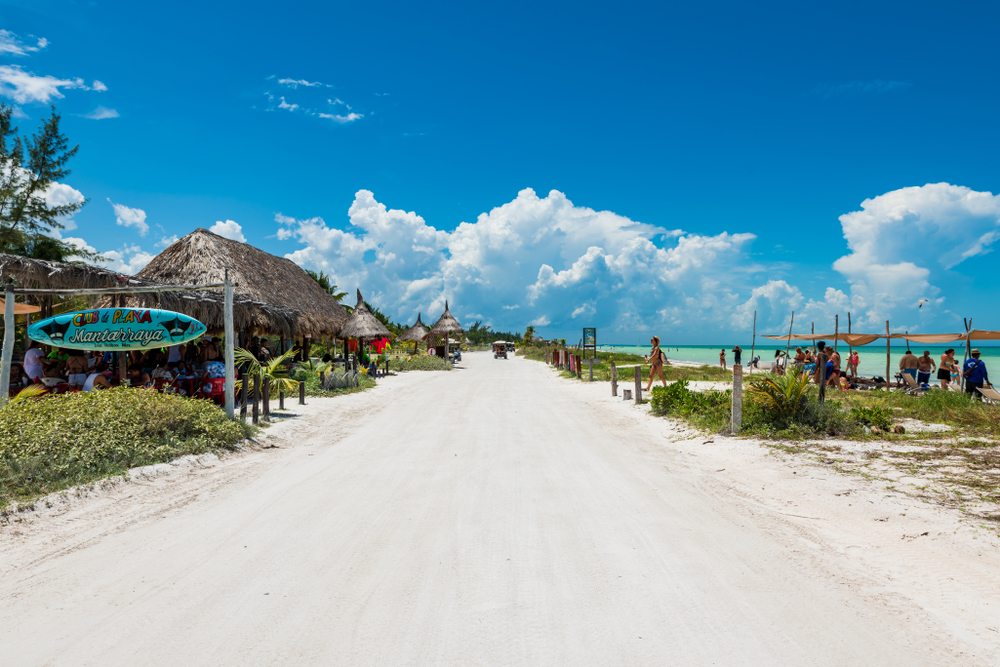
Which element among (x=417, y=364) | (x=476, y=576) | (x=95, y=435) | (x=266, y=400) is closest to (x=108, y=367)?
(x=266, y=400)

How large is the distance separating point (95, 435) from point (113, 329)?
3.25m

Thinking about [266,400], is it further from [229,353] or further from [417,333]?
[417,333]

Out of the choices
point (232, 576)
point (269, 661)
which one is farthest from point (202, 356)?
point (269, 661)

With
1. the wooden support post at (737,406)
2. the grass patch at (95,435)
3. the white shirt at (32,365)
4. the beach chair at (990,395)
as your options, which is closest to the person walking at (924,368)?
the beach chair at (990,395)

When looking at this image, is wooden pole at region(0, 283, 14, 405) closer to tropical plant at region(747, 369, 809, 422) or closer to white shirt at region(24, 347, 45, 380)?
white shirt at region(24, 347, 45, 380)

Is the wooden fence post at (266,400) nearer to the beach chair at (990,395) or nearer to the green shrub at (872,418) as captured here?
the green shrub at (872,418)

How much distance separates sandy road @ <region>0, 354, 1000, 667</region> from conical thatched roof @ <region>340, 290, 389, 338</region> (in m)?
18.4

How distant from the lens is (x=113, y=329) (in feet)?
29.7

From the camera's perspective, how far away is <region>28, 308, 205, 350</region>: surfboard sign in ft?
29.7

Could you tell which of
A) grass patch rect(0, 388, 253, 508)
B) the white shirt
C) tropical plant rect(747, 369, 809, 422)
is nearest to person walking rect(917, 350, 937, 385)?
tropical plant rect(747, 369, 809, 422)

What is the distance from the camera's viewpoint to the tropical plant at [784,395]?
30.6 ft

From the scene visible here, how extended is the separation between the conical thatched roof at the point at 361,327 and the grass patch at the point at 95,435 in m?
16.3

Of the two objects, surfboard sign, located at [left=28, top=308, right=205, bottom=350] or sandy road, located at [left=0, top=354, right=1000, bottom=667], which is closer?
sandy road, located at [left=0, top=354, right=1000, bottom=667]

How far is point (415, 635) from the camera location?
9.83 ft
